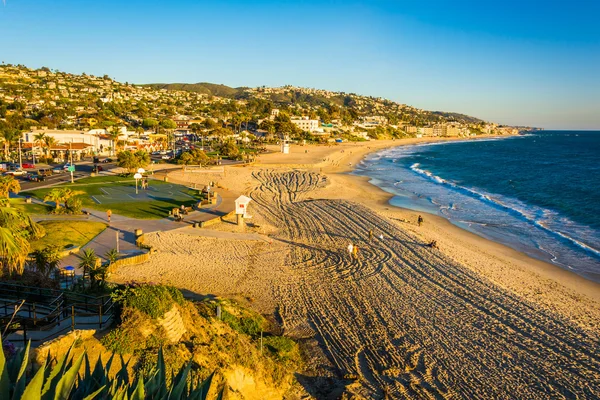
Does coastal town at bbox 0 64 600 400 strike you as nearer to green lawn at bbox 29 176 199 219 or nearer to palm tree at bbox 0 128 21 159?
green lawn at bbox 29 176 199 219

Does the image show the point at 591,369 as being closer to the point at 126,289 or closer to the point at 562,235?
the point at 126,289

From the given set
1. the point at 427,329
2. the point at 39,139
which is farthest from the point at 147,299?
the point at 39,139

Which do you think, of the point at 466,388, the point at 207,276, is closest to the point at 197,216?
the point at 207,276

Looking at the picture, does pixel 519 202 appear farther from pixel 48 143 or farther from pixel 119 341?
pixel 48 143

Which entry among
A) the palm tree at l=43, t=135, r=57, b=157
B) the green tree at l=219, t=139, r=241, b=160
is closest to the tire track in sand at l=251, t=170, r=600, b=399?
the green tree at l=219, t=139, r=241, b=160

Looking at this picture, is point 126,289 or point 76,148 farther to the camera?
point 76,148

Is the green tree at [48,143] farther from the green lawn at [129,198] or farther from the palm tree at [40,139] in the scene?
the green lawn at [129,198]

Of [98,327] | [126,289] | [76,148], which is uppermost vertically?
[126,289]
